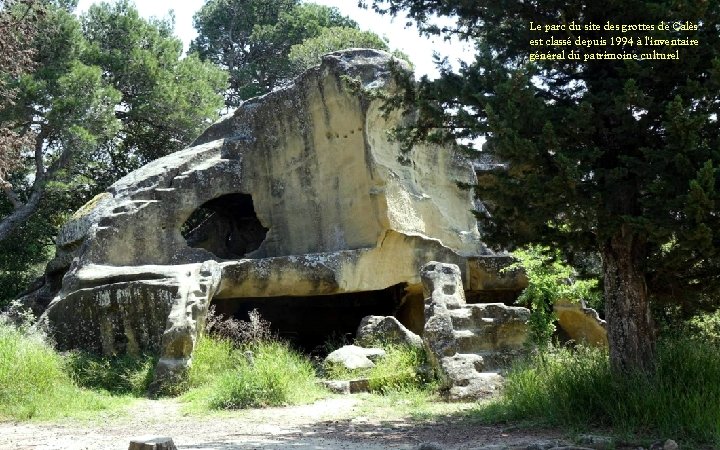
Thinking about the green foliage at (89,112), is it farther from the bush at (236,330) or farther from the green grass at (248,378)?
the green grass at (248,378)

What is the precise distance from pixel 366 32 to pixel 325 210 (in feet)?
47.8

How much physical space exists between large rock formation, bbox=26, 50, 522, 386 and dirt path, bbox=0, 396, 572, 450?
14.8ft

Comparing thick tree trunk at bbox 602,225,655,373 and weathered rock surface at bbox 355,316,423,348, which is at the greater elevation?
thick tree trunk at bbox 602,225,655,373

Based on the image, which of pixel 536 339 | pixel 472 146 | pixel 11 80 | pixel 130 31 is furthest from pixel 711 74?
pixel 130 31

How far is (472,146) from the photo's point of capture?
9008 millimetres

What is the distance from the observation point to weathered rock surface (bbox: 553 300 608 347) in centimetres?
1470

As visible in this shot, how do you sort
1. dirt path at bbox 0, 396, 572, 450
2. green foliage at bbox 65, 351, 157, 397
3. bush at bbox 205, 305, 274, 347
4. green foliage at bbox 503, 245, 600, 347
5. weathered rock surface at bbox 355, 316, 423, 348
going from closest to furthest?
dirt path at bbox 0, 396, 572, 450 < green foliage at bbox 65, 351, 157, 397 < bush at bbox 205, 305, 274, 347 < green foliage at bbox 503, 245, 600, 347 < weathered rock surface at bbox 355, 316, 423, 348

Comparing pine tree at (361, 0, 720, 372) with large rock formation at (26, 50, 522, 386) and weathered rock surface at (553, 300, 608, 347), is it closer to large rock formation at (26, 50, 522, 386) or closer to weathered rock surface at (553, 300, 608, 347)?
weathered rock surface at (553, 300, 608, 347)

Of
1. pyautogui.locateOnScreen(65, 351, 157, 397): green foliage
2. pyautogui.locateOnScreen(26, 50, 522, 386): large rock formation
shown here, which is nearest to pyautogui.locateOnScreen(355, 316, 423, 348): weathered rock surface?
pyautogui.locateOnScreen(26, 50, 522, 386): large rock formation

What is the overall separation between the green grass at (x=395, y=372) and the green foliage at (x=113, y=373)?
2873mm

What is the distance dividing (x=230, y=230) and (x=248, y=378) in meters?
10.5

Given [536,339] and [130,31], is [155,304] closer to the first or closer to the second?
[536,339]

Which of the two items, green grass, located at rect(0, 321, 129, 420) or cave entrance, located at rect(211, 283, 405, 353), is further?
cave entrance, located at rect(211, 283, 405, 353)

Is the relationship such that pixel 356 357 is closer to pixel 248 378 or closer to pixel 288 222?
pixel 248 378
